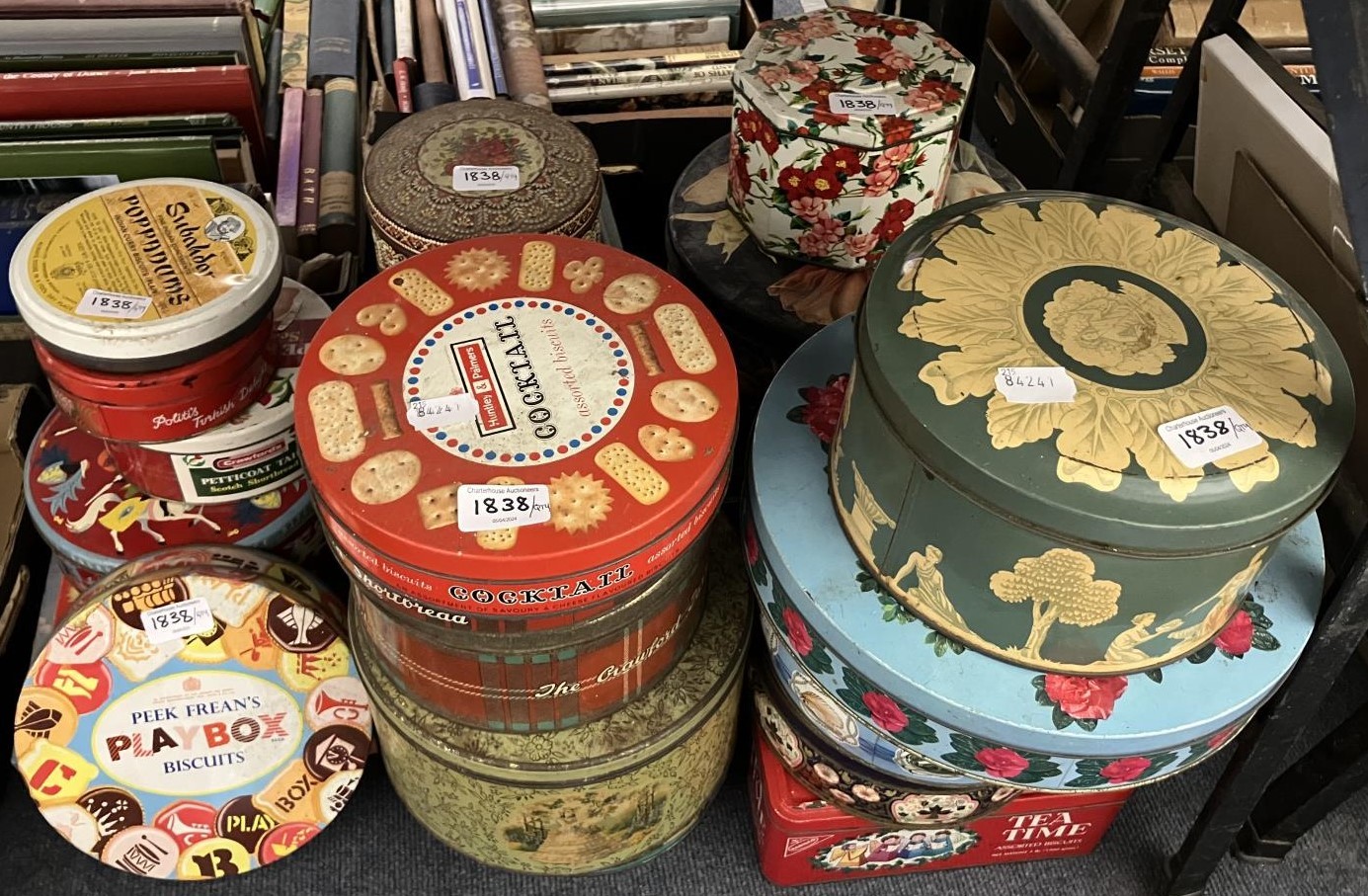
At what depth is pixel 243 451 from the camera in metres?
1.26

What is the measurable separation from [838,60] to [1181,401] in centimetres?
63

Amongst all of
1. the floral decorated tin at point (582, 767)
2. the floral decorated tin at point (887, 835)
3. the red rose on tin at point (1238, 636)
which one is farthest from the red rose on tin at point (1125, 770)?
the floral decorated tin at point (582, 767)

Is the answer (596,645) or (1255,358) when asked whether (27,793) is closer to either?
(596,645)

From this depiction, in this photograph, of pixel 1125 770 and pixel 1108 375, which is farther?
pixel 1125 770

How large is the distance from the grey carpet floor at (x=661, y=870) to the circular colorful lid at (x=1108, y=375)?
762 mm

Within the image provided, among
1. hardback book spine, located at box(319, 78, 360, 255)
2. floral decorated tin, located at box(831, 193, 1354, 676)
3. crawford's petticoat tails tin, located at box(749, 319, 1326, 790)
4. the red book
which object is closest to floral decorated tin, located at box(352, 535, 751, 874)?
crawford's petticoat tails tin, located at box(749, 319, 1326, 790)

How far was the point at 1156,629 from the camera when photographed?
986 mm

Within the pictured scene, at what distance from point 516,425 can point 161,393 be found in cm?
41

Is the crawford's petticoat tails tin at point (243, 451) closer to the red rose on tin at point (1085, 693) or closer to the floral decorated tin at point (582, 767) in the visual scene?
the floral decorated tin at point (582, 767)

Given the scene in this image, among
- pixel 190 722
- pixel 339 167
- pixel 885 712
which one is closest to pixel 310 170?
pixel 339 167

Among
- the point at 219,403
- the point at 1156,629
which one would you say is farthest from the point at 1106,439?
the point at 219,403

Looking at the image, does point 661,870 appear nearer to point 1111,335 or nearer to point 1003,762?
point 1003,762

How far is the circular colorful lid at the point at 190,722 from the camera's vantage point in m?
1.31

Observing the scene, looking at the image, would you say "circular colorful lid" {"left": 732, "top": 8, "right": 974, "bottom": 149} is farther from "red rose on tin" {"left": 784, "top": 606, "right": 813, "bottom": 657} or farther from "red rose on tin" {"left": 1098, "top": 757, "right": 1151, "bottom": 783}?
"red rose on tin" {"left": 1098, "top": 757, "right": 1151, "bottom": 783}
